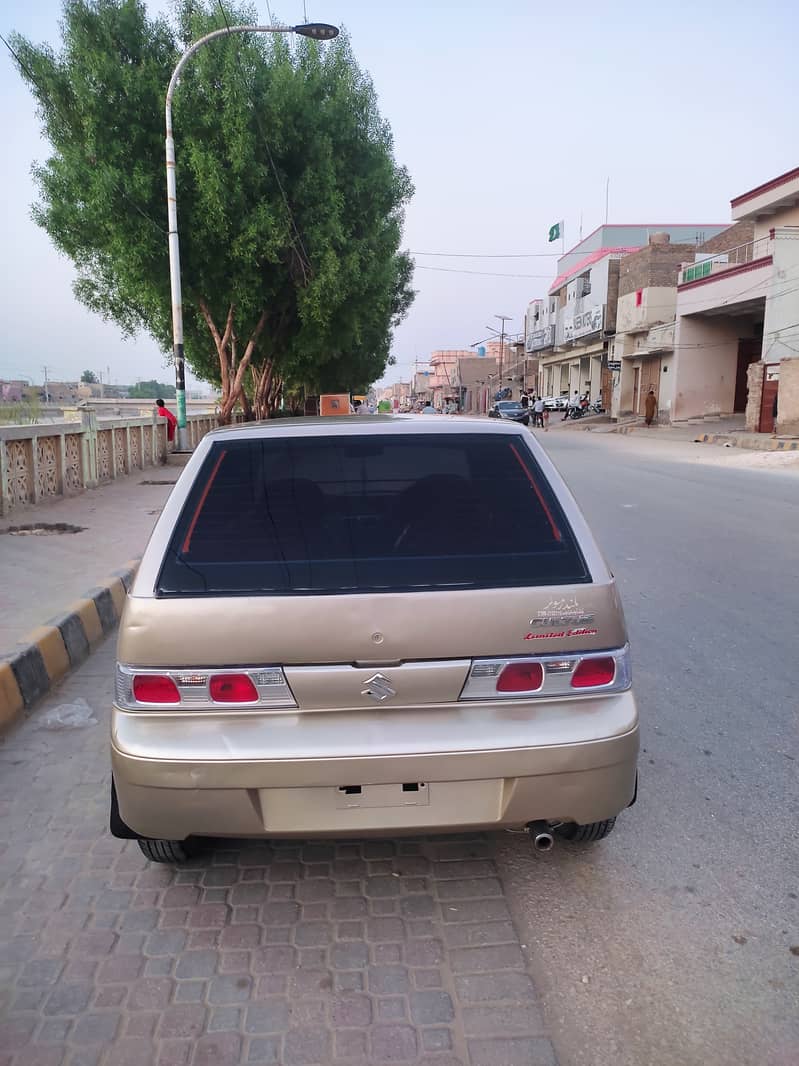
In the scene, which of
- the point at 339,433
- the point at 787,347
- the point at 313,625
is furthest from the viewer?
the point at 787,347

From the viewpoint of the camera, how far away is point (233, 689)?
223 cm

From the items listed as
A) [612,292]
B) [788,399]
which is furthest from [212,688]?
[612,292]

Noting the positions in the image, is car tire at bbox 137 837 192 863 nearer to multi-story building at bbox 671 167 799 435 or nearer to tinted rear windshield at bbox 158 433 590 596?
tinted rear windshield at bbox 158 433 590 596

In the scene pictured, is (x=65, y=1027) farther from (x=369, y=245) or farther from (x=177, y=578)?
(x=369, y=245)

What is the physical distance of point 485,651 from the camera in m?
2.23

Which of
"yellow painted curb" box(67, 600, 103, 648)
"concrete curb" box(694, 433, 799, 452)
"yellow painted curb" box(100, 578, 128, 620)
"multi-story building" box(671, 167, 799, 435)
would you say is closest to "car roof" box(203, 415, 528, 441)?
"yellow painted curb" box(67, 600, 103, 648)

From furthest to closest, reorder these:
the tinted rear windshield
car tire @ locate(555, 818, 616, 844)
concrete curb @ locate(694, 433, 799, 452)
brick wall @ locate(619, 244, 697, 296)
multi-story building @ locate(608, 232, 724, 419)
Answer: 1. brick wall @ locate(619, 244, 697, 296)
2. multi-story building @ locate(608, 232, 724, 419)
3. concrete curb @ locate(694, 433, 799, 452)
4. car tire @ locate(555, 818, 616, 844)
5. the tinted rear windshield

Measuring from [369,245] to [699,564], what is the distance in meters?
16.5

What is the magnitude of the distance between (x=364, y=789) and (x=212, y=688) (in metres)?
0.51

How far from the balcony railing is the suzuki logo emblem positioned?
103 feet

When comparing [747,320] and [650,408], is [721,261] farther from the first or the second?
[650,408]

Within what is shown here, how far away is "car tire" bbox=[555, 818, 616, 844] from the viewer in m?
2.62

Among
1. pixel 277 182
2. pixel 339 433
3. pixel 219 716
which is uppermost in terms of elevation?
pixel 277 182

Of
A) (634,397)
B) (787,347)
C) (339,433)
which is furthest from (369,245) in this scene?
(634,397)
